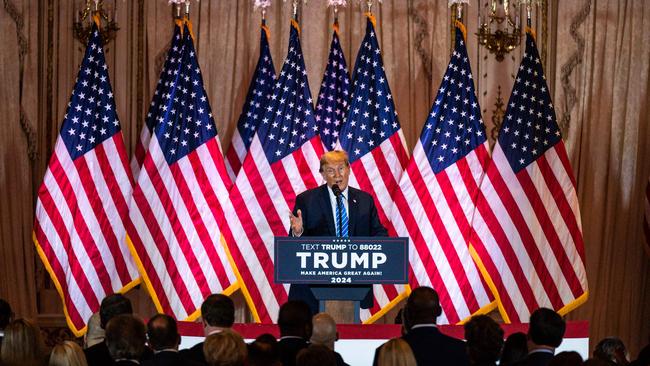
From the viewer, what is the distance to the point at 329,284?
25.6 feet

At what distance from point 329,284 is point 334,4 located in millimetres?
3864

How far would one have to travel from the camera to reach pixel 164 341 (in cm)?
559

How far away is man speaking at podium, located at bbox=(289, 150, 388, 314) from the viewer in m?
8.80

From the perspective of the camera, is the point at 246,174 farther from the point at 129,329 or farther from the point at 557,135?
the point at 129,329

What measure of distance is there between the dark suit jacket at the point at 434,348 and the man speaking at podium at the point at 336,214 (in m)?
2.68

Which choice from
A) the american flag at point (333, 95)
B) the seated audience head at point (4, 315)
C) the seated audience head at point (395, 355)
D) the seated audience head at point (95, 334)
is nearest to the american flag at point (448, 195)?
the american flag at point (333, 95)

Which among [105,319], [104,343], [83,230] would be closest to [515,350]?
[104,343]

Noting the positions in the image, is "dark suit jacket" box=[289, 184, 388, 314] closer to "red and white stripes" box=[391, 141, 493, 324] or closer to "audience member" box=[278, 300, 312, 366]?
"red and white stripes" box=[391, 141, 493, 324]

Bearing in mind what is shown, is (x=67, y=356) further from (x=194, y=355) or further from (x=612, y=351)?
(x=612, y=351)

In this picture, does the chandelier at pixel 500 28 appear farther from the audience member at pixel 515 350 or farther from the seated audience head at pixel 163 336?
the seated audience head at pixel 163 336

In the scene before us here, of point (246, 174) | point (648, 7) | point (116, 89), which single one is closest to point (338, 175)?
point (246, 174)

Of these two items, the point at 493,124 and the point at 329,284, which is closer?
the point at 329,284

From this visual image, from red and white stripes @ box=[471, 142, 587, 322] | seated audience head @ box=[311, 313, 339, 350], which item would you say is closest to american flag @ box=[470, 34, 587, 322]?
red and white stripes @ box=[471, 142, 587, 322]

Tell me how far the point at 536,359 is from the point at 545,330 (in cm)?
15
